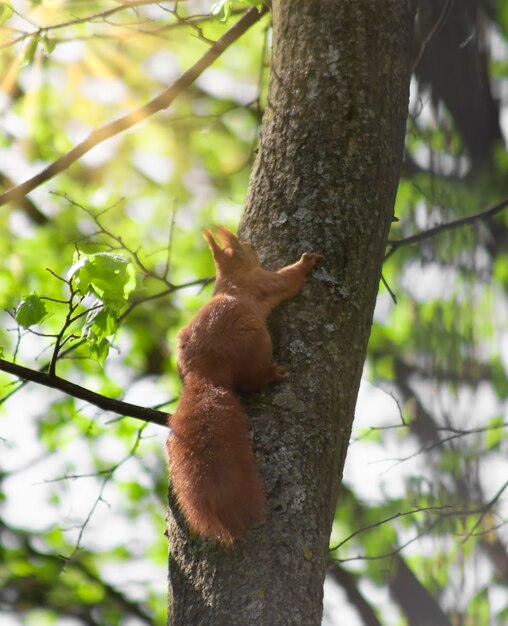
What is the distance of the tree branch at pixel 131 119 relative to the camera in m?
2.51

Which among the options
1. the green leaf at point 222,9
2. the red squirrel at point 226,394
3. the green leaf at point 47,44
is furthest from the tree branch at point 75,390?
the green leaf at point 47,44

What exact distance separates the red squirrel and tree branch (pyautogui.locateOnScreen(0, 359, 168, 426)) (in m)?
0.08

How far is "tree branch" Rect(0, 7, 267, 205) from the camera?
8.23 feet

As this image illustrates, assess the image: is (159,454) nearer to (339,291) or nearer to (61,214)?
(61,214)

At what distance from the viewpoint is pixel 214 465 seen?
1775 mm

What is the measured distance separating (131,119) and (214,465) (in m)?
1.34

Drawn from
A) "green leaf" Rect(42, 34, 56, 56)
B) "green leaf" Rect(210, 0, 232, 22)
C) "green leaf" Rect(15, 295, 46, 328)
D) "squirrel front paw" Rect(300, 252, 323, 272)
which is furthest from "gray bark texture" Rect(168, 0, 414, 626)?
"green leaf" Rect(42, 34, 56, 56)

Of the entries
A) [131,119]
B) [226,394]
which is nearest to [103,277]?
[226,394]

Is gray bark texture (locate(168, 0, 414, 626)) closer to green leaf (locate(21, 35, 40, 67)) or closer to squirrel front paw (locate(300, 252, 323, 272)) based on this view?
squirrel front paw (locate(300, 252, 323, 272))

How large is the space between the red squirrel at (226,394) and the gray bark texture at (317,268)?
36 millimetres

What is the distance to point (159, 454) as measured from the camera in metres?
6.00

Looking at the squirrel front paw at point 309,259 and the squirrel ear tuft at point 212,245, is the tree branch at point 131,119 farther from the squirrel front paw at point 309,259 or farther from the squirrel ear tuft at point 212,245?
the squirrel front paw at point 309,259

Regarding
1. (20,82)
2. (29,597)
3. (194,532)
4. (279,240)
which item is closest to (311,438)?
(194,532)

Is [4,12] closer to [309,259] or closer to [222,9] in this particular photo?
[222,9]
